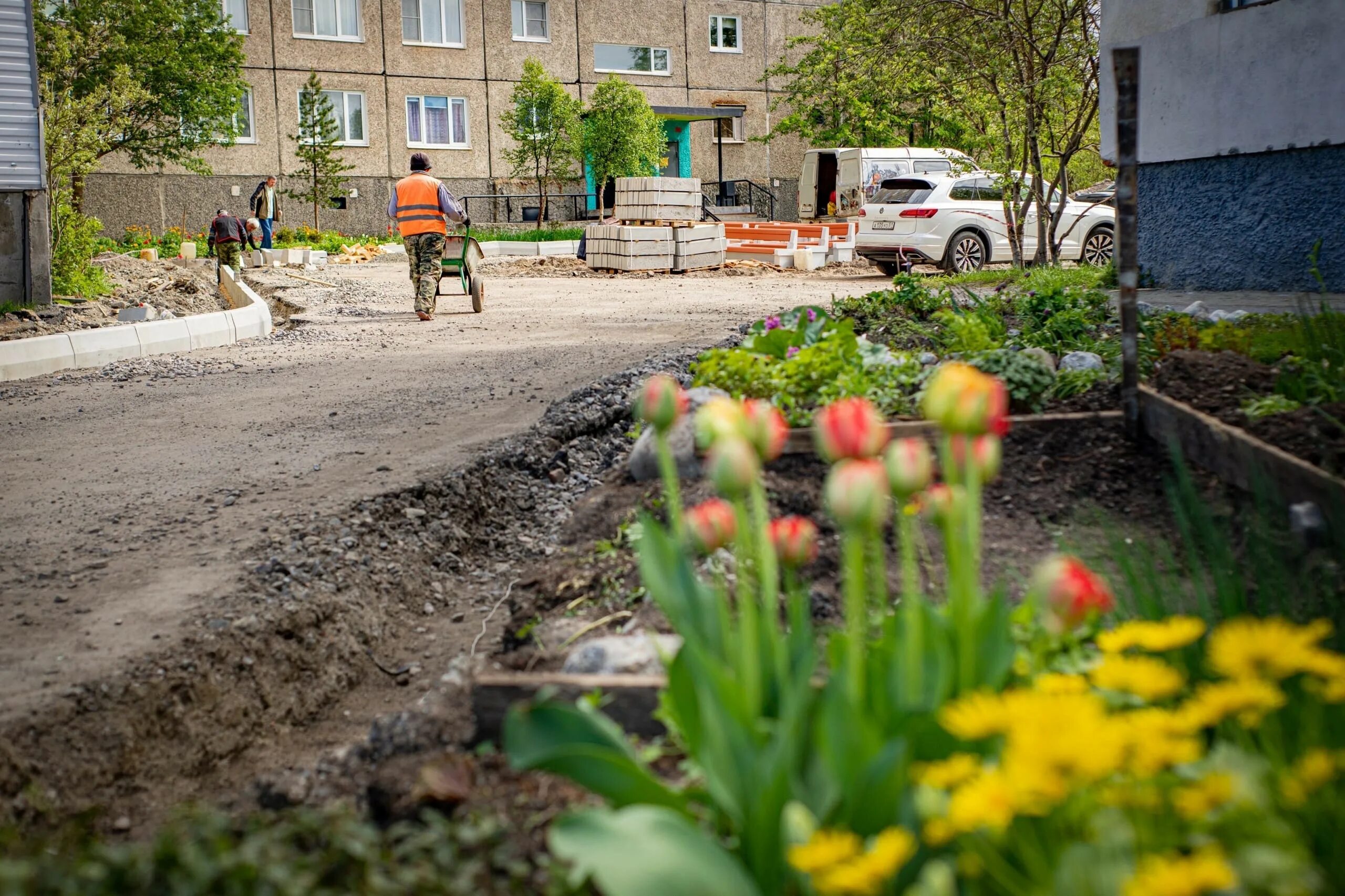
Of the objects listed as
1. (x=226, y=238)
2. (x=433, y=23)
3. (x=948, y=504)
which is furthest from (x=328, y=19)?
(x=948, y=504)

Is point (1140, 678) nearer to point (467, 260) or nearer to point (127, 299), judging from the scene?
point (467, 260)

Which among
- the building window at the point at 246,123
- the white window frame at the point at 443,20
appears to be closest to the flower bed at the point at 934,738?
the building window at the point at 246,123

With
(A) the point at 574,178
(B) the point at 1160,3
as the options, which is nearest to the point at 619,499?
(B) the point at 1160,3

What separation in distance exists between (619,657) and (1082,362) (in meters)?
3.65

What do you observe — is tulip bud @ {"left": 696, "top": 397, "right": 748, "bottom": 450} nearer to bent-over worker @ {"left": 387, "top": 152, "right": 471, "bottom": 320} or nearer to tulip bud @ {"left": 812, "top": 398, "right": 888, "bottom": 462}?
tulip bud @ {"left": 812, "top": 398, "right": 888, "bottom": 462}

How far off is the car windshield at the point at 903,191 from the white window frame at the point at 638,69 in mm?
20586

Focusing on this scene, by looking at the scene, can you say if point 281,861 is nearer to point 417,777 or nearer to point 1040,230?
point 417,777

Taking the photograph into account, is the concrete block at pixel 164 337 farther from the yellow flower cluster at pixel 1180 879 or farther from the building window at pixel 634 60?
the building window at pixel 634 60

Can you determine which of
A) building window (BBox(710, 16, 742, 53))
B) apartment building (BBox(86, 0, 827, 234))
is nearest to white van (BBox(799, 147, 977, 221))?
apartment building (BBox(86, 0, 827, 234))

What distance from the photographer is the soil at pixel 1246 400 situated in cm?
386

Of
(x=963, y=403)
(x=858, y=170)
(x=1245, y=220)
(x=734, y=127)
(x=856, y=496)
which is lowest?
(x=856, y=496)

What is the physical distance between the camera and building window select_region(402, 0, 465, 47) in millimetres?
36250

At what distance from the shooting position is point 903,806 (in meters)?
1.69

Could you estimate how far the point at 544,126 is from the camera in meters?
35.1
